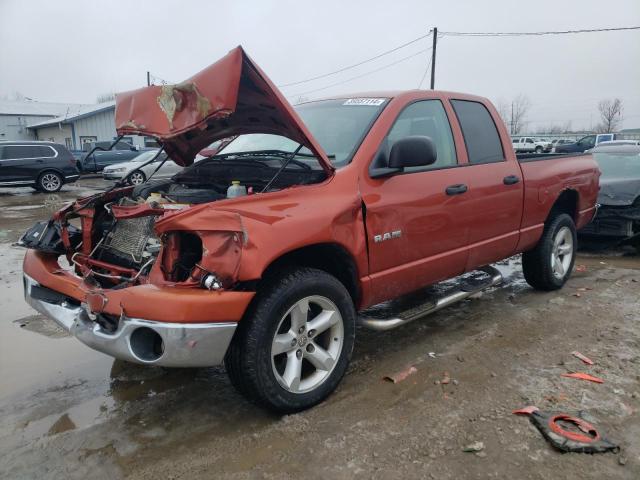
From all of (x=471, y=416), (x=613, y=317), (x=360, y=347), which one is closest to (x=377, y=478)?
(x=471, y=416)

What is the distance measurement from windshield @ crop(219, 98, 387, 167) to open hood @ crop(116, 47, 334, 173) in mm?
227

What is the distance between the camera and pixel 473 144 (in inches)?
165

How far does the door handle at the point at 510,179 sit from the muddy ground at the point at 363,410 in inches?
47.6

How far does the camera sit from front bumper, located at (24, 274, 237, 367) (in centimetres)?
245

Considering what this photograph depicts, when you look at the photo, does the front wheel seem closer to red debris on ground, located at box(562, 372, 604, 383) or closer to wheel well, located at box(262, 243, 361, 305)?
wheel well, located at box(262, 243, 361, 305)

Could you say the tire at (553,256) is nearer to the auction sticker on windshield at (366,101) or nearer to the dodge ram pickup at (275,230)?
the dodge ram pickup at (275,230)

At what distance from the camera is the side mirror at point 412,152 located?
3135 millimetres

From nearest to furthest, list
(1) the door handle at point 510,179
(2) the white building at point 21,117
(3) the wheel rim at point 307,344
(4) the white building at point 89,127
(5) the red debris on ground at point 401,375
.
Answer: (3) the wheel rim at point 307,344, (5) the red debris on ground at point 401,375, (1) the door handle at point 510,179, (4) the white building at point 89,127, (2) the white building at point 21,117

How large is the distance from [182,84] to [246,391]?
1.69 meters

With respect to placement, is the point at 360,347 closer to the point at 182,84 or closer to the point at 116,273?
the point at 116,273

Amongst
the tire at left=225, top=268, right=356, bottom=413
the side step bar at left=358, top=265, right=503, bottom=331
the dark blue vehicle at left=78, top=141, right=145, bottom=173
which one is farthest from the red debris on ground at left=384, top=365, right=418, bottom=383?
the dark blue vehicle at left=78, top=141, right=145, bottom=173


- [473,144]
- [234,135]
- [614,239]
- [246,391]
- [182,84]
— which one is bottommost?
[614,239]

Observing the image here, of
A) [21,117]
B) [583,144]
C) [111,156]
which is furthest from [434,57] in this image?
[21,117]

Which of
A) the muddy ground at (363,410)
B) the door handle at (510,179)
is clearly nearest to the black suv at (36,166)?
the muddy ground at (363,410)
